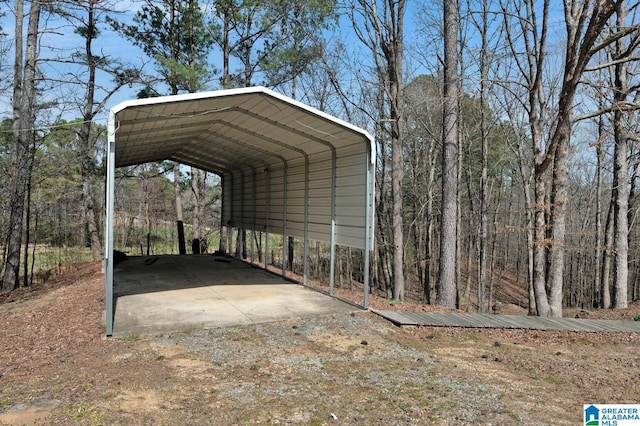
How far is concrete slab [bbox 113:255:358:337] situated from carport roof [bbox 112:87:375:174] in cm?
262

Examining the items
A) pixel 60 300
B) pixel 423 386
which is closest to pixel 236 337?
pixel 423 386

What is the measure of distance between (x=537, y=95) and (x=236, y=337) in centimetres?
817

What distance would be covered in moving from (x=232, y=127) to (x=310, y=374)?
18.3 ft

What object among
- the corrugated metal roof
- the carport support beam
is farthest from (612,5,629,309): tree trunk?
the carport support beam

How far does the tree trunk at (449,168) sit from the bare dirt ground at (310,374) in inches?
125

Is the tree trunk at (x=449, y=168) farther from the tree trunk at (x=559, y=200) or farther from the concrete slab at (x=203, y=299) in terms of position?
the concrete slab at (x=203, y=299)

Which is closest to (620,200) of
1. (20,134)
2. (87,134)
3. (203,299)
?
(203,299)

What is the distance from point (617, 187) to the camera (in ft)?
37.4

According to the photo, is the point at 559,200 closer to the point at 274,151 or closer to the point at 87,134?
the point at 274,151

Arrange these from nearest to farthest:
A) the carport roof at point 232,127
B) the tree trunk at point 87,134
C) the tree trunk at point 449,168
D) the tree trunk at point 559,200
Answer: the carport roof at point 232,127 < the tree trunk at point 559,200 < the tree trunk at point 449,168 < the tree trunk at point 87,134

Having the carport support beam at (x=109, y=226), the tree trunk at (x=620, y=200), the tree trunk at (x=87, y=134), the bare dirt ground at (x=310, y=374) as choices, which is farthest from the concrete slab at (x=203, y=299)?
the tree trunk at (x=620, y=200)

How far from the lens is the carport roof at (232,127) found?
5.99 meters

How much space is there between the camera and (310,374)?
4.07m

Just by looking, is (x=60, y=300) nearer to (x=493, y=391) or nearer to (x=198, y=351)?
(x=198, y=351)
